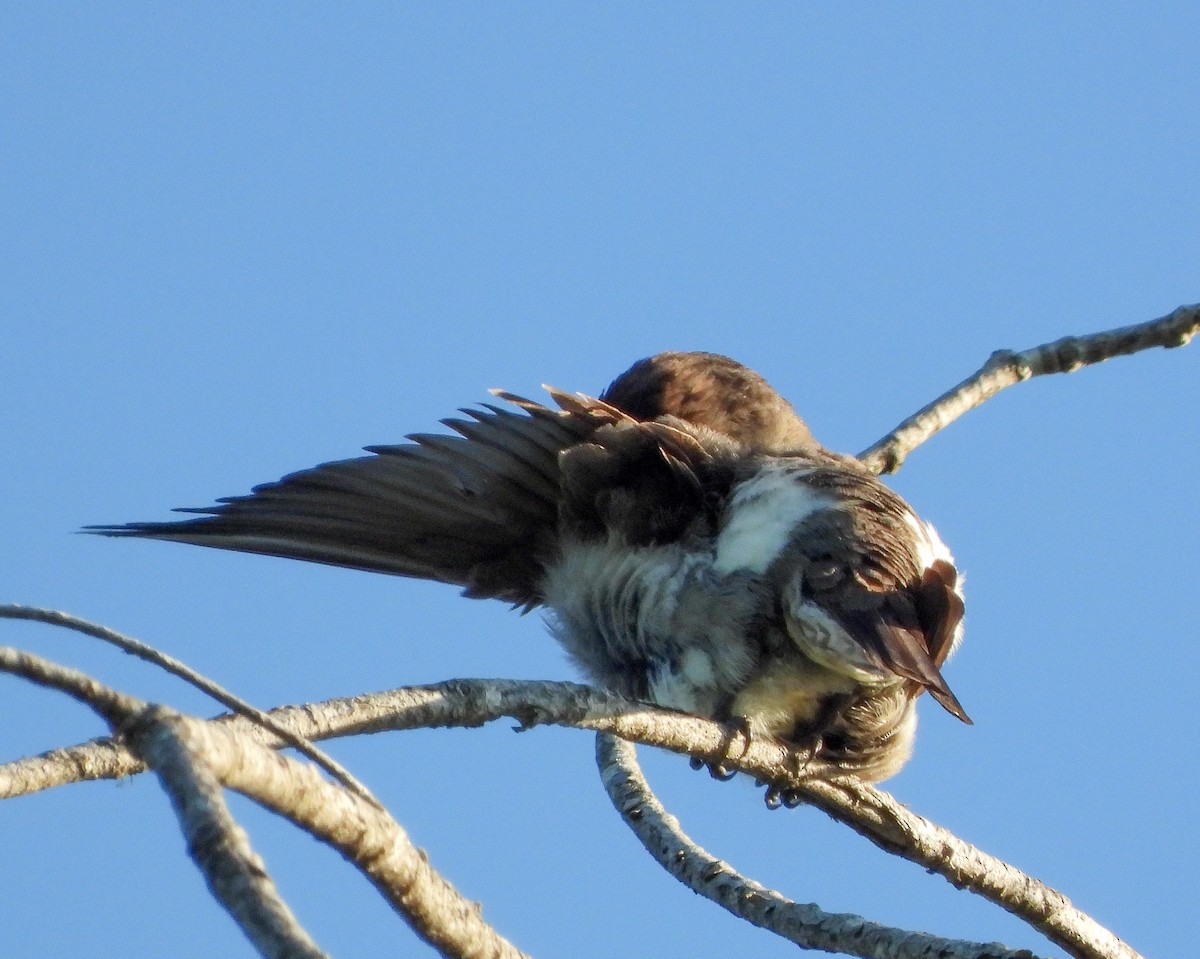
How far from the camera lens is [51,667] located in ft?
5.46

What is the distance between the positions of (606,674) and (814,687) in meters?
0.67

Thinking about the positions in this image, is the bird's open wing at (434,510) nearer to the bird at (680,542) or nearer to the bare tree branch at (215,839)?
the bird at (680,542)

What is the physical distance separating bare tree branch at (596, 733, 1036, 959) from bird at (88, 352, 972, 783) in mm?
266

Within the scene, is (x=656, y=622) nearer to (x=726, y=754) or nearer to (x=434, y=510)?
(x=726, y=754)

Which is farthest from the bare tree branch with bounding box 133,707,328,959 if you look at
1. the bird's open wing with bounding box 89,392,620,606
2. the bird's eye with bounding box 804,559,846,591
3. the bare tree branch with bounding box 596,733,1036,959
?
the bird's open wing with bounding box 89,392,620,606

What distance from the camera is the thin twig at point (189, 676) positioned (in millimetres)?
1803

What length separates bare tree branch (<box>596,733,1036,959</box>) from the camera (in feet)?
8.55

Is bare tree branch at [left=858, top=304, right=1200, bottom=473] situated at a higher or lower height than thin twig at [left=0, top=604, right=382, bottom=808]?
higher

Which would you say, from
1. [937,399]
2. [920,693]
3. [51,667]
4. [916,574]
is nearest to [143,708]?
[51,667]

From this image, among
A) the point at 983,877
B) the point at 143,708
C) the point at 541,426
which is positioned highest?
the point at 541,426

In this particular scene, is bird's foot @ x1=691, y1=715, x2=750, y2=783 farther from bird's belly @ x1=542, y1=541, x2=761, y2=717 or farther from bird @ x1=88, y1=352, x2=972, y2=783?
bird's belly @ x1=542, y1=541, x2=761, y2=717

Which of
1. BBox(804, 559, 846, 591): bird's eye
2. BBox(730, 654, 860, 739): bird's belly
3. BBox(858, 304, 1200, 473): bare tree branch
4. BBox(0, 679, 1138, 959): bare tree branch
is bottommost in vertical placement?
BBox(0, 679, 1138, 959): bare tree branch

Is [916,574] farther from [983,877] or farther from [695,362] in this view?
[695,362]

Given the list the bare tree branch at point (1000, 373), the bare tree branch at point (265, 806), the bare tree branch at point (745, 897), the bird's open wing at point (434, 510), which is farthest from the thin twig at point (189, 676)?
the bare tree branch at point (1000, 373)
